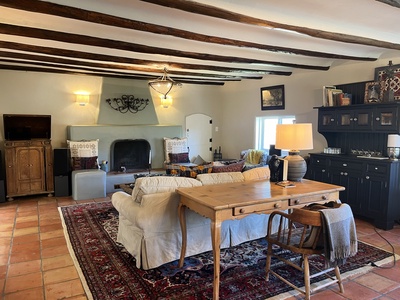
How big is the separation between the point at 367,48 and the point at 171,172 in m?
3.48

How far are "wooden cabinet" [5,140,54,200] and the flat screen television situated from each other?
0.31 meters

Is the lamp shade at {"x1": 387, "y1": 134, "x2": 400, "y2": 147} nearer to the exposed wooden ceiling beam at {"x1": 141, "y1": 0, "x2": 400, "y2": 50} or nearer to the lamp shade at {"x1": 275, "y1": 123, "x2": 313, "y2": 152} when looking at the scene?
the exposed wooden ceiling beam at {"x1": 141, "y1": 0, "x2": 400, "y2": 50}

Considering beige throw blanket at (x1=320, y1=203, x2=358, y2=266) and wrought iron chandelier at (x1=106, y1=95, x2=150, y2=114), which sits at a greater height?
wrought iron chandelier at (x1=106, y1=95, x2=150, y2=114)

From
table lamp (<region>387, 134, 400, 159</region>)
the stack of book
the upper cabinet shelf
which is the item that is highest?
the stack of book

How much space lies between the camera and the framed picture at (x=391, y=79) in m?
4.18

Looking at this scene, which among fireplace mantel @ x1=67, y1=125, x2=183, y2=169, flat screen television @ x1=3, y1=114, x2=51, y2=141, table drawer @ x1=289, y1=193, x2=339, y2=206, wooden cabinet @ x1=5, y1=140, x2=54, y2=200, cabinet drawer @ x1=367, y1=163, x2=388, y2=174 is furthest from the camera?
fireplace mantel @ x1=67, y1=125, x2=183, y2=169

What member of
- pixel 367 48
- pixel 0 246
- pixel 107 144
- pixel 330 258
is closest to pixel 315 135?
pixel 367 48

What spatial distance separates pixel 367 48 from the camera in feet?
14.3

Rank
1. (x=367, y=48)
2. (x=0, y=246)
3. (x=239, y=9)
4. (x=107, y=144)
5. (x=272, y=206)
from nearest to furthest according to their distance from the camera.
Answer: (x=272, y=206)
(x=239, y=9)
(x=0, y=246)
(x=367, y=48)
(x=107, y=144)

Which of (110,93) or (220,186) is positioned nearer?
(220,186)

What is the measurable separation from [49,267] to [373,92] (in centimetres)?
500

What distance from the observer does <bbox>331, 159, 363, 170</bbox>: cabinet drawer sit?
4.43 meters

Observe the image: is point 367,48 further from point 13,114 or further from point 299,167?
point 13,114

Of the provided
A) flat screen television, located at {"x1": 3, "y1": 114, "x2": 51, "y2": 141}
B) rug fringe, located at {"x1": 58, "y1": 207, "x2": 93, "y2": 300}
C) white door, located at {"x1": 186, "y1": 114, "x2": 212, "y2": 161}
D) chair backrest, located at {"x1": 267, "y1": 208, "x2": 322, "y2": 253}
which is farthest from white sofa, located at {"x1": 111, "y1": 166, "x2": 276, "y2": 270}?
white door, located at {"x1": 186, "y1": 114, "x2": 212, "y2": 161}
